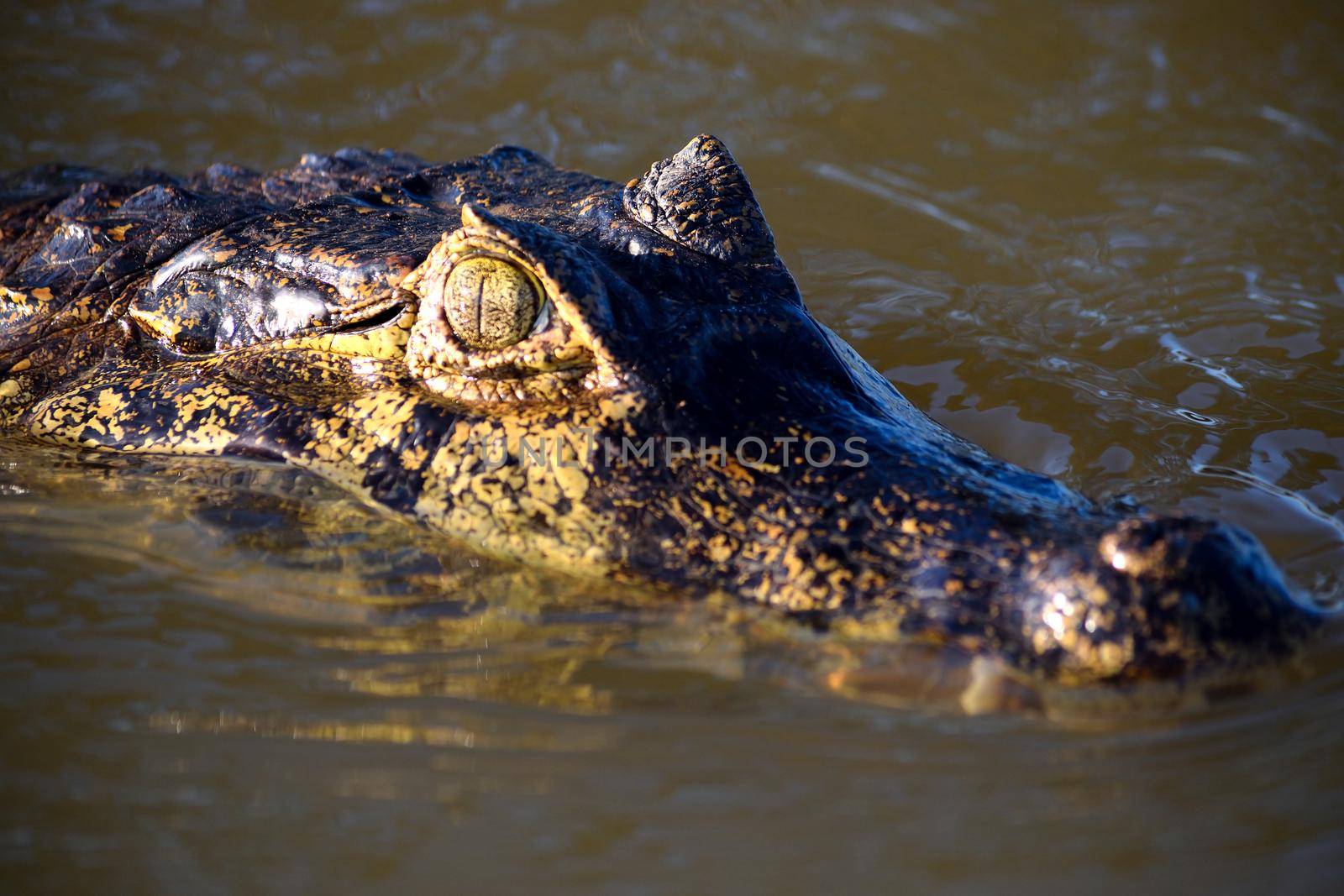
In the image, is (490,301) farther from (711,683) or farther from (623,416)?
(711,683)

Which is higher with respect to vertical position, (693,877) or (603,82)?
(603,82)

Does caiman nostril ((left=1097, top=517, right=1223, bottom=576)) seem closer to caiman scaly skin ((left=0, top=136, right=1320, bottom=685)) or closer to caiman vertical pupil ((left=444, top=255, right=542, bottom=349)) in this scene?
caiman scaly skin ((left=0, top=136, right=1320, bottom=685))

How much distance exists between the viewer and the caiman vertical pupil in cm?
291

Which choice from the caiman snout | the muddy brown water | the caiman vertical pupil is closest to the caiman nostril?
the caiman snout

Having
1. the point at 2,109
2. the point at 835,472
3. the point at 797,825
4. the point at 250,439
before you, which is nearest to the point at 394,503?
the point at 250,439

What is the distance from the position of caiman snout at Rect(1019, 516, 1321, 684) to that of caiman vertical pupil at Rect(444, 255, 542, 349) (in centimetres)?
140

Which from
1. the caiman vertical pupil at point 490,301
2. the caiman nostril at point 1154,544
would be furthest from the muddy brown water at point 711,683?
the caiman vertical pupil at point 490,301

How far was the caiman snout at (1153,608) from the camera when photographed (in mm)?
2400

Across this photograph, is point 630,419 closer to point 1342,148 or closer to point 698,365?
point 698,365

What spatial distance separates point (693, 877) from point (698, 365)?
4.09 ft

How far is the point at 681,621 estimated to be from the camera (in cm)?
278

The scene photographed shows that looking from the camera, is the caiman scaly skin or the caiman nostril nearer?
the caiman nostril

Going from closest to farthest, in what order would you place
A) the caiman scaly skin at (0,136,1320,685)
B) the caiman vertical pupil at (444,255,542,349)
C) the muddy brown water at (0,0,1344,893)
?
1. the muddy brown water at (0,0,1344,893)
2. the caiman scaly skin at (0,136,1320,685)
3. the caiman vertical pupil at (444,255,542,349)

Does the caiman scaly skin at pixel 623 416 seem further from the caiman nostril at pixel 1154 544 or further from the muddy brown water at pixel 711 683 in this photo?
the muddy brown water at pixel 711 683
